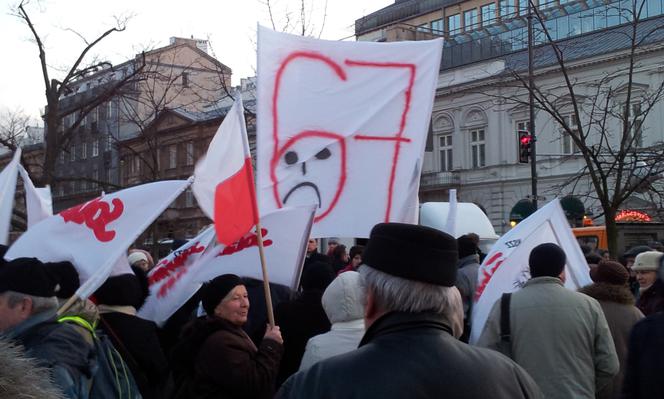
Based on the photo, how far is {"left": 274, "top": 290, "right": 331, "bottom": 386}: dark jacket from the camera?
543 centimetres

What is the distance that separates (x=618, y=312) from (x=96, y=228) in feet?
11.0

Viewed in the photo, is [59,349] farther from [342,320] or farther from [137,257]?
[137,257]

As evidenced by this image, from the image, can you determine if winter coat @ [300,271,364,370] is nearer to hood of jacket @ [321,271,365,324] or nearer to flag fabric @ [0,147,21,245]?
hood of jacket @ [321,271,365,324]

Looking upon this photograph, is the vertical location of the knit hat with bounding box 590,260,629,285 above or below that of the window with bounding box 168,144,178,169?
below

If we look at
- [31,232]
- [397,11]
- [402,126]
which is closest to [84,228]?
[31,232]

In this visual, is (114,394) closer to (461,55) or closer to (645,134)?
(645,134)

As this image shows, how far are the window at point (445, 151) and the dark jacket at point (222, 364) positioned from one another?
1595 inches

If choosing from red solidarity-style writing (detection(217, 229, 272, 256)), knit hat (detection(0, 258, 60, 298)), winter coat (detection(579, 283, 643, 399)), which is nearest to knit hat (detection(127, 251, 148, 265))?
red solidarity-style writing (detection(217, 229, 272, 256))

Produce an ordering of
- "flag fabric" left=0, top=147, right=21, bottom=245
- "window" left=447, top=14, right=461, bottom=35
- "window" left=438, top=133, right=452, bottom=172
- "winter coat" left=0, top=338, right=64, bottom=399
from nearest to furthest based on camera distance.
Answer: "winter coat" left=0, top=338, right=64, bottom=399
"flag fabric" left=0, top=147, right=21, bottom=245
"window" left=438, top=133, right=452, bottom=172
"window" left=447, top=14, right=461, bottom=35

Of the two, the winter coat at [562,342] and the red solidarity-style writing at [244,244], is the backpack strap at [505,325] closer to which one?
the winter coat at [562,342]

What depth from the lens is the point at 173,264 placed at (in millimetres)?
5863

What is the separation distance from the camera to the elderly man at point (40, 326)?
12.0 feet

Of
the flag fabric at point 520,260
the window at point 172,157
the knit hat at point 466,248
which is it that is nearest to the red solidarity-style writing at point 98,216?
the flag fabric at point 520,260

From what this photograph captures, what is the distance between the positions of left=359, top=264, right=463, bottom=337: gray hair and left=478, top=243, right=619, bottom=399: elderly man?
2.66 meters
